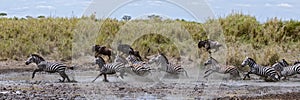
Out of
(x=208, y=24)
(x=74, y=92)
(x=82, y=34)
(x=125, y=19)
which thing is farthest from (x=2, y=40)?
(x=74, y=92)

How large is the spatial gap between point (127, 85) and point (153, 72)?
4.95 feet

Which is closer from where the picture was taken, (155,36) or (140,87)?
(140,87)

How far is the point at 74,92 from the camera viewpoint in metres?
12.3

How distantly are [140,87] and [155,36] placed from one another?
27.8ft

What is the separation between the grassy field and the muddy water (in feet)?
12.0

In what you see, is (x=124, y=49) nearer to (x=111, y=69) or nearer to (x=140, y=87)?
(x=111, y=69)

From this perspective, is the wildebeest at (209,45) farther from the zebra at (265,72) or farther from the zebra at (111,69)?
the zebra at (111,69)

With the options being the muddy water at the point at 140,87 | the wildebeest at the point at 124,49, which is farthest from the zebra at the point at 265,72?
the wildebeest at the point at 124,49

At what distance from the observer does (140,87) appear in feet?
43.9

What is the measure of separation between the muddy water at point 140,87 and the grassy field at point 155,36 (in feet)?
12.0

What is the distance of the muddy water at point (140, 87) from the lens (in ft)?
39.3

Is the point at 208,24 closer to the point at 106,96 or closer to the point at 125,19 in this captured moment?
the point at 125,19

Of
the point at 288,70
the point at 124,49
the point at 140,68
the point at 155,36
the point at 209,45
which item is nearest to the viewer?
the point at 140,68

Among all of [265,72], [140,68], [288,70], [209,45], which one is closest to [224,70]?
[265,72]
